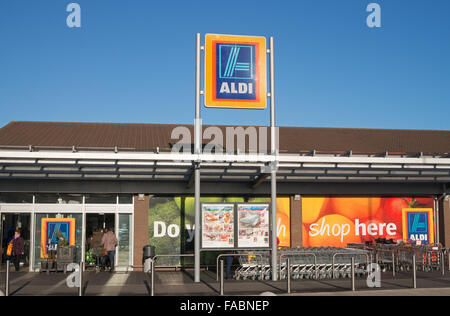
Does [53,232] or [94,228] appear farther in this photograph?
[94,228]

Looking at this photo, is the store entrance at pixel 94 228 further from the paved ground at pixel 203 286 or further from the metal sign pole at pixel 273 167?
the metal sign pole at pixel 273 167

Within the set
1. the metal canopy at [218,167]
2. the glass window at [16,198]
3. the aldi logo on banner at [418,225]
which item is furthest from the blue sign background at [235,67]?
the aldi logo on banner at [418,225]

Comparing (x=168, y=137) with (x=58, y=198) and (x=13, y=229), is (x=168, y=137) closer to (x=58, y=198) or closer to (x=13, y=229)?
(x=58, y=198)

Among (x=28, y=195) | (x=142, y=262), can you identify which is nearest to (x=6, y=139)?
(x=28, y=195)

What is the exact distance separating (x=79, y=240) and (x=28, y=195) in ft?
8.61

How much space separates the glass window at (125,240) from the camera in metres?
19.8

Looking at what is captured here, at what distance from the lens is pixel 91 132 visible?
2450cm

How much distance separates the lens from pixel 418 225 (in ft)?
71.6

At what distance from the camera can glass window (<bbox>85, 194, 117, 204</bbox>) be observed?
782 inches

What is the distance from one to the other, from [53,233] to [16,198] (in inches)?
77.0

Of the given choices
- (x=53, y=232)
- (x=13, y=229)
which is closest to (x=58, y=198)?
(x=53, y=232)

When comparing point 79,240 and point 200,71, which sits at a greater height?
point 200,71

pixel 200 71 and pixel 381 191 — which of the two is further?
pixel 381 191

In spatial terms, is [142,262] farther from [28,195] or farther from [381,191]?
[381,191]
